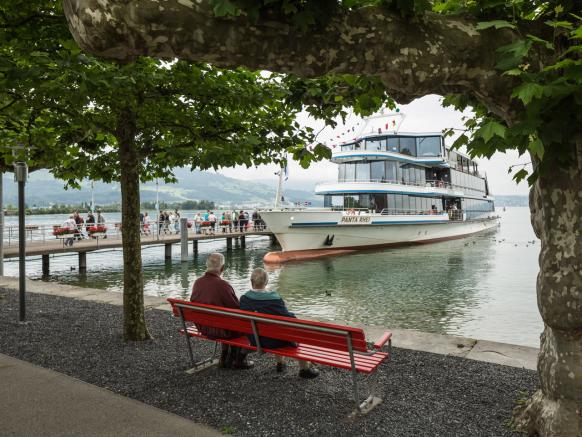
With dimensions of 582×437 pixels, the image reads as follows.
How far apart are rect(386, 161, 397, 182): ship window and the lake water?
4.99 metres

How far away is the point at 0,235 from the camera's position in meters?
14.1

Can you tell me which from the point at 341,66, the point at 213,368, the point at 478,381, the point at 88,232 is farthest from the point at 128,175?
the point at 88,232

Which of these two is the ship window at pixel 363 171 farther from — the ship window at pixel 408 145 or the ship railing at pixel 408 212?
the ship window at pixel 408 145

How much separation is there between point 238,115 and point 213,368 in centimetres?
334

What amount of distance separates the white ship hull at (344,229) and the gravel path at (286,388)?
19961 mm

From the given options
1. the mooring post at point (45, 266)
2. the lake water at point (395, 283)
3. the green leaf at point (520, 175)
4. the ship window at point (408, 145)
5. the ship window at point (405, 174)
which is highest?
the ship window at point (408, 145)

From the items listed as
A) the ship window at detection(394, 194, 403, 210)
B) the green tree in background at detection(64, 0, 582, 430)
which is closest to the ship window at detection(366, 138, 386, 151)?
the ship window at detection(394, 194, 403, 210)

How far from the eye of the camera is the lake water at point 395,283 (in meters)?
11.9

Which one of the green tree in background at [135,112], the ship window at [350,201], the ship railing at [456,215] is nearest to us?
the green tree in background at [135,112]

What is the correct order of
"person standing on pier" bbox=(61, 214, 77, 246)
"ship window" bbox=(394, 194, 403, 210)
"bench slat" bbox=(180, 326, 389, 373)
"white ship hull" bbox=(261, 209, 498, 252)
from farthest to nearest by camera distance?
"ship window" bbox=(394, 194, 403, 210) < "white ship hull" bbox=(261, 209, 498, 252) < "person standing on pier" bbox=(61, 214, 77, 246) < "bench slat" bbox=(180, 326, 389, 373)

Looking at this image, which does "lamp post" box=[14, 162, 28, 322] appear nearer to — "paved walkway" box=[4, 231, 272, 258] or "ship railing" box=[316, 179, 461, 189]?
"paved walkway" box=[4, 231, 272, 258]

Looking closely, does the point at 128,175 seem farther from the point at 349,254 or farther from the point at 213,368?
the point at 349,254

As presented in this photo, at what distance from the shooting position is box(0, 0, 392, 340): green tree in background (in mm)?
4609

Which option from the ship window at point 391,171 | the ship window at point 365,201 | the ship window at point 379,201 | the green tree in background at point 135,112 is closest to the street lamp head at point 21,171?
the green tree in background at point 135,112
